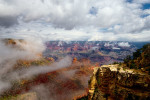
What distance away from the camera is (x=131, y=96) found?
109 ft

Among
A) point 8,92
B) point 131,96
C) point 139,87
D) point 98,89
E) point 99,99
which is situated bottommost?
point 8,92

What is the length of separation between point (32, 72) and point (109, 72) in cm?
19027

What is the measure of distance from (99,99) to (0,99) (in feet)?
354

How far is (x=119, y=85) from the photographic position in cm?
3725

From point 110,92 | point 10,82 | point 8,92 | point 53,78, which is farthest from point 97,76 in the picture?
point 53,78

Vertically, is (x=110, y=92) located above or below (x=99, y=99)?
above

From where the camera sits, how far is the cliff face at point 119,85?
32.5 metres

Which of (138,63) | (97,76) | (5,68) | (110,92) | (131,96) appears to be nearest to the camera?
(131,96)

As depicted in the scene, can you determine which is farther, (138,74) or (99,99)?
(99,99)

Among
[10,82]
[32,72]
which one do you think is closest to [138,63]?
[10,82]

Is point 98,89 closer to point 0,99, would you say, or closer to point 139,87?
point 139,87

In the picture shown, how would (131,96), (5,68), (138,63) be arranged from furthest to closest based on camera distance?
1. (5,68)
2. (138,63)
3. (131,96)

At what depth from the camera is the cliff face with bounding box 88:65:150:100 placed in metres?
32.5

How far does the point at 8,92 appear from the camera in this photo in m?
119
